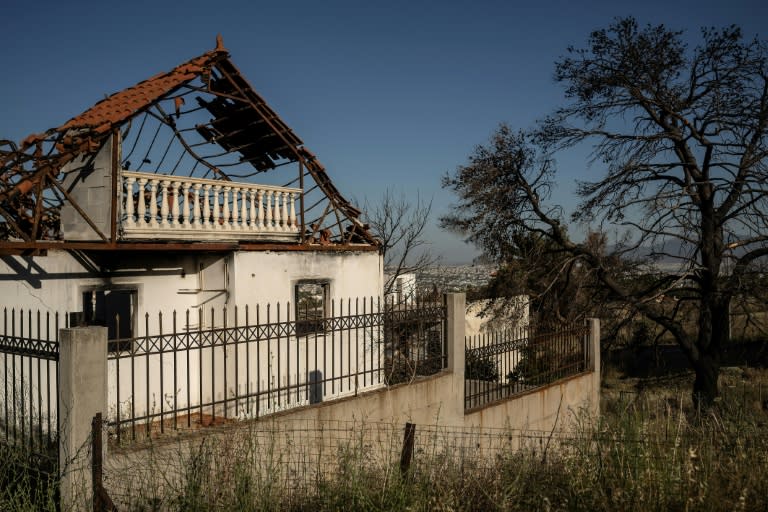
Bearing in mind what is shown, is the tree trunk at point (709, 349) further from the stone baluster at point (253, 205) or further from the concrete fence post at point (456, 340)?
the stone baluster at point (253, 205)

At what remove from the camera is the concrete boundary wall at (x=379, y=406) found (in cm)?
600

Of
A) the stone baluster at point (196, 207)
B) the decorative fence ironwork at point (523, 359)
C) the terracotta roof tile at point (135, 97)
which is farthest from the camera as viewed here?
the decorative fence ironwork at point (523, 359)

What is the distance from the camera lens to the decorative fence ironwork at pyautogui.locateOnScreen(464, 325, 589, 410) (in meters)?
11.5

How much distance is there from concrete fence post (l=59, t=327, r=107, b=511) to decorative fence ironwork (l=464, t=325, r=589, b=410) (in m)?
6.52

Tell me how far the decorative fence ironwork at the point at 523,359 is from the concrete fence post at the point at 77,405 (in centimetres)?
652

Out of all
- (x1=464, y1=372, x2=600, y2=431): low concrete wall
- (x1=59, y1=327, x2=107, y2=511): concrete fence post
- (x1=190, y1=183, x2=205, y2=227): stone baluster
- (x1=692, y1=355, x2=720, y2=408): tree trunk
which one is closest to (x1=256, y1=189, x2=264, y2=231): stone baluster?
(x1=190, y1=183, x2=205, y2=227): stone baluster

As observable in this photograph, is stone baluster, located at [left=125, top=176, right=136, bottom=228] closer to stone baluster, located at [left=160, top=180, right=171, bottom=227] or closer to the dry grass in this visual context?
stone baluster, located at [left=160, top=180, right=171, bottom=227]

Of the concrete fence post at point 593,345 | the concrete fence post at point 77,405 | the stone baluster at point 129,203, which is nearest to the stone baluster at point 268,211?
the stone baluster at point 129,203

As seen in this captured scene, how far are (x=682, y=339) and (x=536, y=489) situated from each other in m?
13.2

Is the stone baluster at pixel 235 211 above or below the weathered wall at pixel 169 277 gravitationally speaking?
above

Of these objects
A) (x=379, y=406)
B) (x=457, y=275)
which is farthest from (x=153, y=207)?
(x=457, y=275)

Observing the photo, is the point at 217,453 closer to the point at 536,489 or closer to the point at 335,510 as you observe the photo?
the point at 335,510

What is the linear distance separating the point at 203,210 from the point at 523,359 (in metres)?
6.68

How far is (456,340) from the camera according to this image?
10.7m
